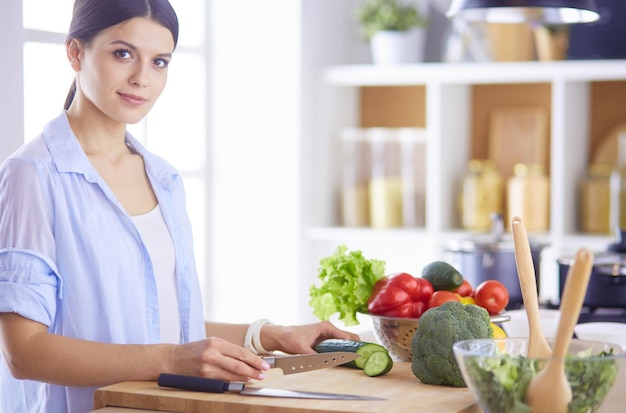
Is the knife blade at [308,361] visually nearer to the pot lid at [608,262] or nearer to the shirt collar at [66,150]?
the shirt collar at [66,150]

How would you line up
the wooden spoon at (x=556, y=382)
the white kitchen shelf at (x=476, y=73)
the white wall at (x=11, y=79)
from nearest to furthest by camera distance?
the wooden spoon at (x=556, y=382), the white wall at (x=11, y=79), the white kitchen shelf at (x=476, y=73)

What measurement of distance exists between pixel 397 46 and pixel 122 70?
2469mm

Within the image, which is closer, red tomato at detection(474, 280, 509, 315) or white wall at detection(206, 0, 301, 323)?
red tomato at detection(474, 280, 509, 315)

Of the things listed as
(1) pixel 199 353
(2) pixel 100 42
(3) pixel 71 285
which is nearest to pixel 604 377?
(1) pixel 199 353

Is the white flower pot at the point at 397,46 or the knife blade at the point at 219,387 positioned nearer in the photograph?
the knife blade at the point at 219,387

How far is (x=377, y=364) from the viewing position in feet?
5.65

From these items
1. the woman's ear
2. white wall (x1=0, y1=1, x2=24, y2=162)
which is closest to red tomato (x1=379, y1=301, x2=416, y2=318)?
the woman's ear

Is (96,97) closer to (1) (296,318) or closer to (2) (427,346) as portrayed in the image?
(2) (427,346)

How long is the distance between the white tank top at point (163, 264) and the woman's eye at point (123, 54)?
0.99 feet

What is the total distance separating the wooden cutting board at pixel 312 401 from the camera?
58.2 inches

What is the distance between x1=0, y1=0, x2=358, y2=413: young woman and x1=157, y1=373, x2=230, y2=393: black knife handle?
1.3 inches

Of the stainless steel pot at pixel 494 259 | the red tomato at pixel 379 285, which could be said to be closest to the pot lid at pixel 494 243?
the stainless steel pot at pixel 494 259

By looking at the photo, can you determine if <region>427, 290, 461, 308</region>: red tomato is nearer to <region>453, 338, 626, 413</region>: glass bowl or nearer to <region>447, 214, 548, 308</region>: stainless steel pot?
<region>453, 338, 626, 413</region>: glass bowl

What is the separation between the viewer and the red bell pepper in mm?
1919
